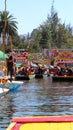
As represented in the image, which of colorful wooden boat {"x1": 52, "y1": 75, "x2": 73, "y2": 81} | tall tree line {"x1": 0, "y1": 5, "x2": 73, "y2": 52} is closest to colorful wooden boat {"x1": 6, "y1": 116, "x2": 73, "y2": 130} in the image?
colorful wooden boat {"x1": 52, "y1": 75, "x2": 73, "y2": 81}

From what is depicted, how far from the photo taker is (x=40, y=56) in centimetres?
7931

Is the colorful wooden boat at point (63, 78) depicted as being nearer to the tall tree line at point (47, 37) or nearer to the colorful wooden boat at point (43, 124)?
the colorful wooden boat at point (43, 124)

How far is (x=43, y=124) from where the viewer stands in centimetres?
760

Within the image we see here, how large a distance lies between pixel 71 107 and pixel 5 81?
9.46 metres

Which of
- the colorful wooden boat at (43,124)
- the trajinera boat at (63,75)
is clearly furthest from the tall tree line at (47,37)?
the colorful wooden boat at (43,124)

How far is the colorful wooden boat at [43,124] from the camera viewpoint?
7433mm

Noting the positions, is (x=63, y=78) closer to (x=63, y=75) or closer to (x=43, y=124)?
(x=63, y=75)

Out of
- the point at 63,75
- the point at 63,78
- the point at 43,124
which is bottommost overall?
the point at 63,78

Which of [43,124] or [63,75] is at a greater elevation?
[43,124]

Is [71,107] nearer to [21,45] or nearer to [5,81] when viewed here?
[5,81]

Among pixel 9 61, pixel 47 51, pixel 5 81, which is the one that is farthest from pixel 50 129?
pixel 47 51

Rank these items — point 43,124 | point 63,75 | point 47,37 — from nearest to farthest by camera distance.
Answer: point 43,124
point 63,75
point 47,37

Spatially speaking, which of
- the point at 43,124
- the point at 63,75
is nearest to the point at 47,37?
the point at 63,75

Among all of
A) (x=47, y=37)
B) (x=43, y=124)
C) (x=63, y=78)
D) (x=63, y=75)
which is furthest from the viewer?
(x=47, y=37)
